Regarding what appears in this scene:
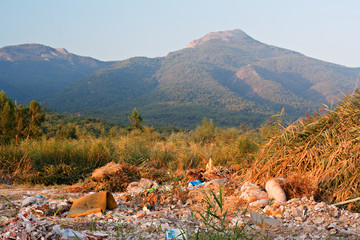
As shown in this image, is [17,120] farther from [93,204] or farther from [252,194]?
[252,194]

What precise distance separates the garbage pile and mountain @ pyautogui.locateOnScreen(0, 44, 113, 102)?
4162 inches

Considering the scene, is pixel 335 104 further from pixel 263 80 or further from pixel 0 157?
pixel 263 80

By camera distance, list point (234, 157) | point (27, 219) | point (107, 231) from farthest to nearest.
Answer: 1. point (234, 157)
2. point (107, 231)
3. point (27, 219)

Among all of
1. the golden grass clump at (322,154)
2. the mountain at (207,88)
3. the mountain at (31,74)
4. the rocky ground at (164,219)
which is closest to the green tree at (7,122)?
the rocky ground at (164,219)

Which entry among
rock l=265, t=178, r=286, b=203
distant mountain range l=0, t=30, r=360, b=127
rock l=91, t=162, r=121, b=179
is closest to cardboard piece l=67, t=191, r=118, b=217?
rock l=91, t=162, r=121, b=179

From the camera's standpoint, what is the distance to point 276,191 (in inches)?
173

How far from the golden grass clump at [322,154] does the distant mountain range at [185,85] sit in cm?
5524

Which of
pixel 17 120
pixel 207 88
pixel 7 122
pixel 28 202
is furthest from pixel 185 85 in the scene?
pixel 28 202

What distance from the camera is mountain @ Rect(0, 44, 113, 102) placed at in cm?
11452

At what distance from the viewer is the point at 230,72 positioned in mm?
154625

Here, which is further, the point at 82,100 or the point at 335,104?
the point at 82,100

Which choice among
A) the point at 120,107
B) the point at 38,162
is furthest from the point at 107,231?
the point at 120,107

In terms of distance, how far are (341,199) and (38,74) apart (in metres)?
172

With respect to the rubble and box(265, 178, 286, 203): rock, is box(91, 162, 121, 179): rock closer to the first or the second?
the rubble
